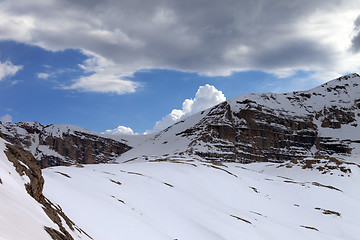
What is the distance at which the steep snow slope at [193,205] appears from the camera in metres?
20.7

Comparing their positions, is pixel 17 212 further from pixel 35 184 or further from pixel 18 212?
pixel 35 184

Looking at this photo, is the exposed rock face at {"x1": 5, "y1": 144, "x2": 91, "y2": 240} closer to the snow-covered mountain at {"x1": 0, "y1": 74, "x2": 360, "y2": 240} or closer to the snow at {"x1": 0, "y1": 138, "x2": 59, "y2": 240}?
the snow-covered mountain at {"x1": 0, "y1": 74, "x2": 360, "y2": 240}

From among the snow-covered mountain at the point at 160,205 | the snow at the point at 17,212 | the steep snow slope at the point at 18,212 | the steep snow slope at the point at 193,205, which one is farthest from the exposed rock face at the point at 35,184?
the steep snow slope at the point at 193,205

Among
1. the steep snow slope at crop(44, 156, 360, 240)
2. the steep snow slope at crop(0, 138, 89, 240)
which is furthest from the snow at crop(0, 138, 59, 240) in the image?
the steep snow slope at crop(44, 156, 360, 240)

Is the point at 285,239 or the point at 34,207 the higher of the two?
the point at 34,207

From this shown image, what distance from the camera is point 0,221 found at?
8117 mm

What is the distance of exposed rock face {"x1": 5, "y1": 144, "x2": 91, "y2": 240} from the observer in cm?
1354

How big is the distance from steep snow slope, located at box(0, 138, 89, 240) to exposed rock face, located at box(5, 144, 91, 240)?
19cm

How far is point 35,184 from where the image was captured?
48.4ft

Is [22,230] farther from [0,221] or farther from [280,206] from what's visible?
[280,206]

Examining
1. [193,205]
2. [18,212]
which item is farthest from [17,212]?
Result: [193,205]

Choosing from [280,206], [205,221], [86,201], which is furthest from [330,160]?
[86,201]

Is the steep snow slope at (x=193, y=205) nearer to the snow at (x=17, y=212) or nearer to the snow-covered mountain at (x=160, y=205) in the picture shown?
the snow-covered mountain at (x=160, y=205)

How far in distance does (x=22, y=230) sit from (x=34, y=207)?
3.67 m
